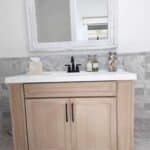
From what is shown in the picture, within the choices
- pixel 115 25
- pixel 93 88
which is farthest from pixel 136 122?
pixel 115 25

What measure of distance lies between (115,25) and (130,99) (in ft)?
2.75

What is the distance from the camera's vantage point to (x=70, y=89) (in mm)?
1675

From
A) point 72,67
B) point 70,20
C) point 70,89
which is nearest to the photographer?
point 70,89

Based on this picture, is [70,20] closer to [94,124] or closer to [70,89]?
[70,89]

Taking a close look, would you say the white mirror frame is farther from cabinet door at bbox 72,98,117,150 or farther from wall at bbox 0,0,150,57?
cabinet door at bbox 72,98,117,150

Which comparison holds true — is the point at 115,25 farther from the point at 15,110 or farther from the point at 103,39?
the point at 15,110

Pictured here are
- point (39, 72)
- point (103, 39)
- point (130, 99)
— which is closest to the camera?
point (130, 99)

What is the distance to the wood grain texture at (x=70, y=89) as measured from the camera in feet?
5.43

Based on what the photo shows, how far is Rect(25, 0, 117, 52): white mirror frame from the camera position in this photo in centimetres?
208

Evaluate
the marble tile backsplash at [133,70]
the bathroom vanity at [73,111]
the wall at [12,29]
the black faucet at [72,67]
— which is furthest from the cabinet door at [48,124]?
the wall at [12,29]

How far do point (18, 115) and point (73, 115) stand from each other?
1.58 ft

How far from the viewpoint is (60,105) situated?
170cm

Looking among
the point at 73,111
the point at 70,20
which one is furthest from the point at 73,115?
the point at 70,20

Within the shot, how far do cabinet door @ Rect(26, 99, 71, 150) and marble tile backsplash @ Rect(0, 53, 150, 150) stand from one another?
60cm
